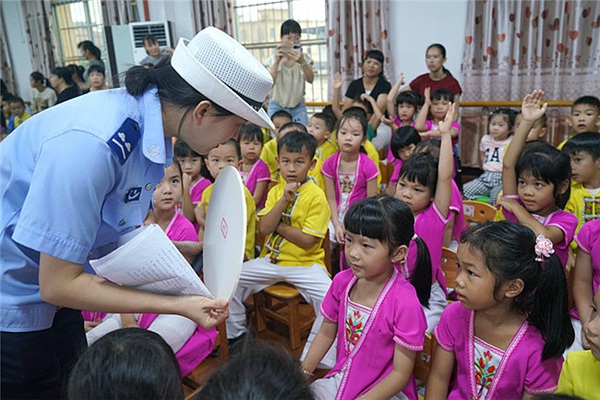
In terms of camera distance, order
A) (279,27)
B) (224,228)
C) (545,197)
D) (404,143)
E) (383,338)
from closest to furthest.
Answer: (224,228), (383,338), (545,197), (404,143), (279,27)

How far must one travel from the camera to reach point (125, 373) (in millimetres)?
755

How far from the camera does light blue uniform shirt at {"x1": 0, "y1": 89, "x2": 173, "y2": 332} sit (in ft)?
2.69

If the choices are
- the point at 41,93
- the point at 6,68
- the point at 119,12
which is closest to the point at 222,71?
the point at 41,93

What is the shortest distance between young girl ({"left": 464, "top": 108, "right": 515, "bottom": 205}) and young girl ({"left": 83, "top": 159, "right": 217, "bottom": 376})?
2.20m

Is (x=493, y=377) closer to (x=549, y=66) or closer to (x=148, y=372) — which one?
(x=148, y=372)

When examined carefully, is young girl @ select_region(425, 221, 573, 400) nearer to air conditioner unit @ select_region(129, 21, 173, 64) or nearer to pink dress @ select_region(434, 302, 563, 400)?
pink dress @ select_region(434, 302, 563, 400)

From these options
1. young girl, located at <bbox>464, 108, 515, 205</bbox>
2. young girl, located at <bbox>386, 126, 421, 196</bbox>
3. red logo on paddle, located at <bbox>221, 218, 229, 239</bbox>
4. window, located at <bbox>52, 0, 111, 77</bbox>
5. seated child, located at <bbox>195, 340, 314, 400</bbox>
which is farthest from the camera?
window, located at <bbox>52, 0, 111, 77</bbox>

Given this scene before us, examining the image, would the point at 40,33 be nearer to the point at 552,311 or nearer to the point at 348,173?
the point at 348,173

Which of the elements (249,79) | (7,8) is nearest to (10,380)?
(249,79)

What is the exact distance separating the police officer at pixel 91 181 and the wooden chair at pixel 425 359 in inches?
25.7

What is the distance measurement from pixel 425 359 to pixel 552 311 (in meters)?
0.37

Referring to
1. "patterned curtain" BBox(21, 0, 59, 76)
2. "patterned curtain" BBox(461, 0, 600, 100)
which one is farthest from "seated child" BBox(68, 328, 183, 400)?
"patterned curtain" BBox(21, 0, 59, 76)

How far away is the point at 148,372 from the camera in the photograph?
762 mm

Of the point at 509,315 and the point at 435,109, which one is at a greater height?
the point at 435,109
